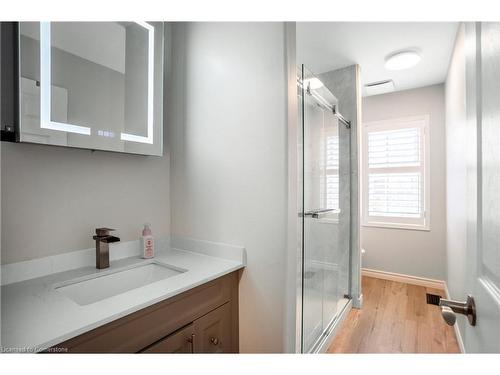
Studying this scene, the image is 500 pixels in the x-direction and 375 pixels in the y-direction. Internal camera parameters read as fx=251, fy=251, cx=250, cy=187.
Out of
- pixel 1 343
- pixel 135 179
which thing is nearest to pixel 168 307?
pixel 1 343

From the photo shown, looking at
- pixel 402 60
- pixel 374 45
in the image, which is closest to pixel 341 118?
pixel 374 45

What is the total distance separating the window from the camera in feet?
9.96

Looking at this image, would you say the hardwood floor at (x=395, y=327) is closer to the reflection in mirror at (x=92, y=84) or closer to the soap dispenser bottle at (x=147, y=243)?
the soap dispenser bottle at (x=147, y=243)

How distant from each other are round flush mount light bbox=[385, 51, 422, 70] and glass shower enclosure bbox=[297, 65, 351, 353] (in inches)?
25.6

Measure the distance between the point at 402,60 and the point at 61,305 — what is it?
2892mm

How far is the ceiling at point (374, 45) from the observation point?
1855mm

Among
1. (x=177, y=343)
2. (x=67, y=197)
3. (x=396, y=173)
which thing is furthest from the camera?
(x=396, y=173)

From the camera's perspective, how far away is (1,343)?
64 cm

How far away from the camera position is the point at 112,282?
1152 mm

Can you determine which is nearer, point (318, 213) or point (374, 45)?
point (318, 213)

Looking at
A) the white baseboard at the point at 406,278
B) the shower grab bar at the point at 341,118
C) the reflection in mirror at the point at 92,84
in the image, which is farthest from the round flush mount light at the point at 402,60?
the white baseboard at the point at 406,278

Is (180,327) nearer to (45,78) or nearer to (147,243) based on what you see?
(147,243)

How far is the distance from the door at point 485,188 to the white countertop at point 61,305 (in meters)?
0.88
